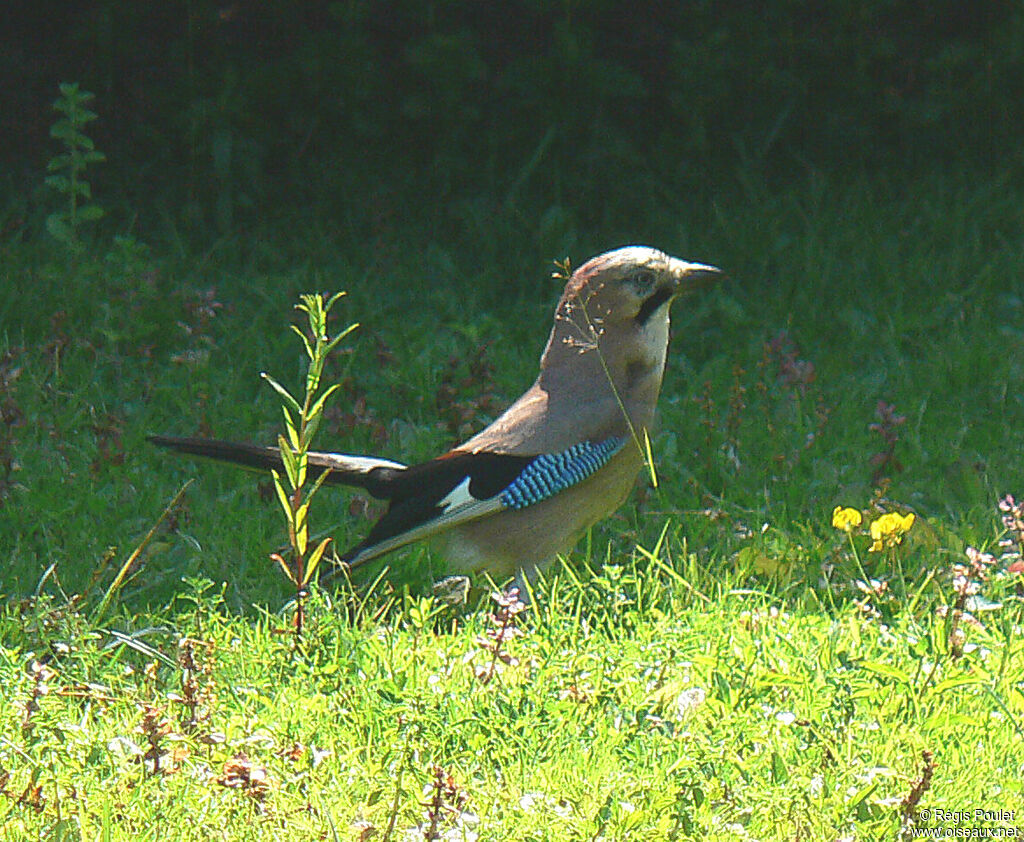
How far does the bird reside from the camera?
13.7ft

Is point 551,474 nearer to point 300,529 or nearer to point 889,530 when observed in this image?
point 889,530

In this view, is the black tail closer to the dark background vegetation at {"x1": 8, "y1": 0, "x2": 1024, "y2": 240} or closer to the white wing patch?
the white wing patch

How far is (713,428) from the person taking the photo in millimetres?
5117

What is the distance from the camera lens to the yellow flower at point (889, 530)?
4184 mm

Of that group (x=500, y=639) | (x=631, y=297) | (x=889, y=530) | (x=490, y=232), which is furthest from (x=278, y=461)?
(x=490, y=232)

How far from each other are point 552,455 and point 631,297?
1.65 ft

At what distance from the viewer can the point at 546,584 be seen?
4172 millimetres

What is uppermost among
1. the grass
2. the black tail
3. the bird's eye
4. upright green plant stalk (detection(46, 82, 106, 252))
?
the bird's eye

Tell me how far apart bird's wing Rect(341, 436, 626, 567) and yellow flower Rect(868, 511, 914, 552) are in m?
0.67

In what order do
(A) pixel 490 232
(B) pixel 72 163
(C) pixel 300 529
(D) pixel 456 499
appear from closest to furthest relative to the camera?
(C) pixel 300 529
(D) pixel 456 499
(B) pixel 72 163
(A) pixel 490 232

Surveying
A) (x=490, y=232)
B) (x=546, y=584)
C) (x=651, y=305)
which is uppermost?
(x=651, y=305)

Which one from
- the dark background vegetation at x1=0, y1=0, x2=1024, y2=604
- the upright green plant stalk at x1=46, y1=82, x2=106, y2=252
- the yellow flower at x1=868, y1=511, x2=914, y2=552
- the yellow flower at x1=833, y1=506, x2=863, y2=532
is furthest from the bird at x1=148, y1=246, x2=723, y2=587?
the upright green plant stalk at x1=46, y1=82, x2=106, y2=252

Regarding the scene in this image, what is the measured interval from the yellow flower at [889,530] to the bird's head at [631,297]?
71 centimetres

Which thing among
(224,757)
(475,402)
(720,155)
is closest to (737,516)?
(475,402)
